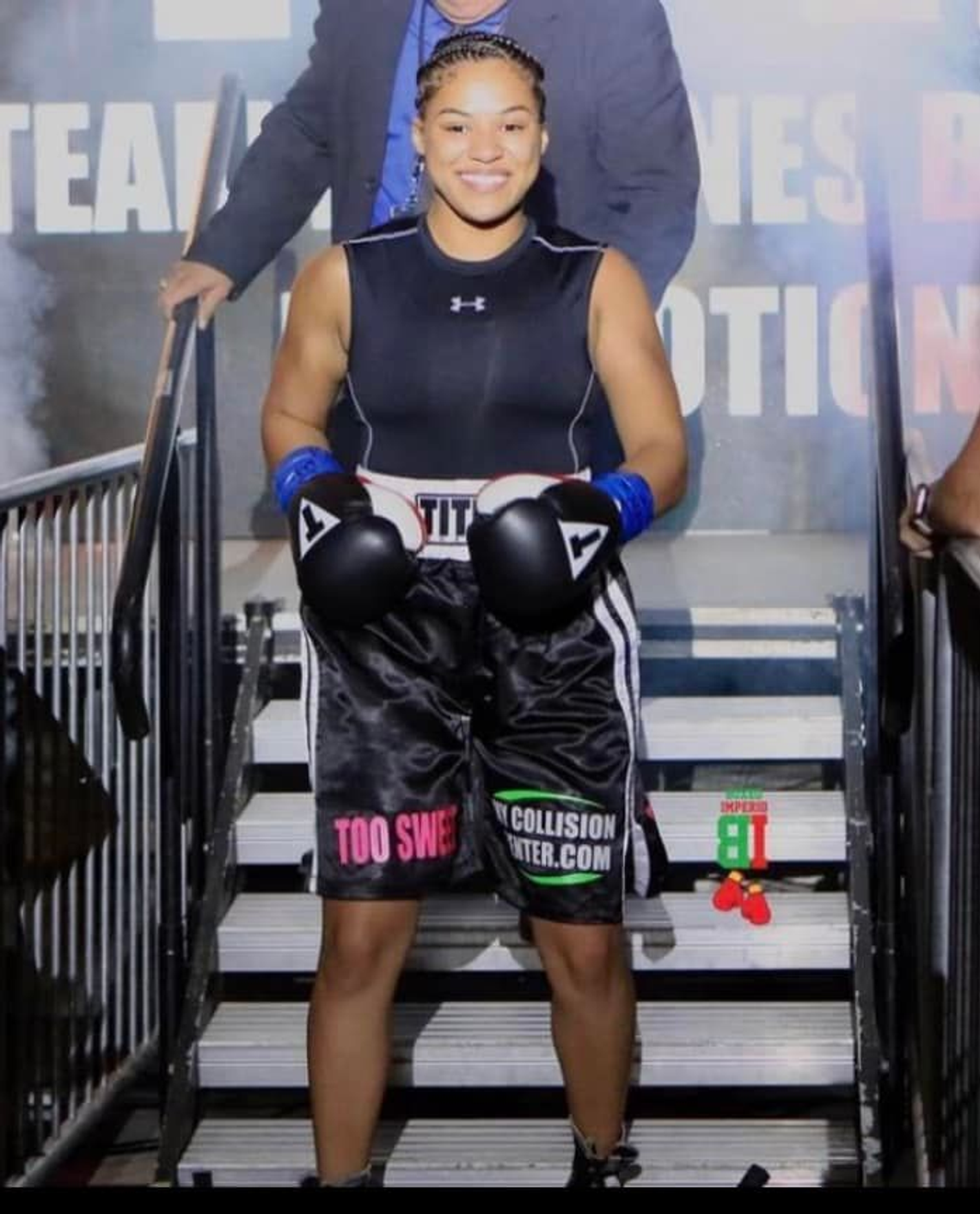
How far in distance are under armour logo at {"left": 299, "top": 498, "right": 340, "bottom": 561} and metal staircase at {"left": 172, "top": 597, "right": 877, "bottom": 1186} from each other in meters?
0.99

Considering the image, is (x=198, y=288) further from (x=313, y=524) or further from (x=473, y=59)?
(x=313, y=524)

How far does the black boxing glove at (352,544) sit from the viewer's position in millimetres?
2865

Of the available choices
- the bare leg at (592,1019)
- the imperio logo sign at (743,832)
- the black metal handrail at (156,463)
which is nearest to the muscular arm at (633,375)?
the bare leg at (592,1019)

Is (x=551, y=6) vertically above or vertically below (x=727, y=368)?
above

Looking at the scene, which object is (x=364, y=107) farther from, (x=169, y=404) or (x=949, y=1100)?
(x=949, y=1100)

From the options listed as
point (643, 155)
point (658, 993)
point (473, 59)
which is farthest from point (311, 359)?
point (658, 993)

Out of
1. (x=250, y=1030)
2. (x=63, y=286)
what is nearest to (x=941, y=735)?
(x=250, y=1030)

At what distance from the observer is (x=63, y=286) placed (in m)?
4.94

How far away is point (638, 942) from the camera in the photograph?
3.73 m

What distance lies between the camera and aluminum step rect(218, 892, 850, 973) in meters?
3.72

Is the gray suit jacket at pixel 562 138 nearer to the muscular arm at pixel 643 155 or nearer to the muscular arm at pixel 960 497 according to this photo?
the muscular arm at pixel 643 155

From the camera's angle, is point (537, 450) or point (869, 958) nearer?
point (537, 450)

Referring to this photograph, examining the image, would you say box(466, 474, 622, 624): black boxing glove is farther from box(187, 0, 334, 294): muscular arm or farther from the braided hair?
box(187, 0, 334, 294): muscular arm

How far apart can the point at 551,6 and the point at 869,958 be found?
148 cm
